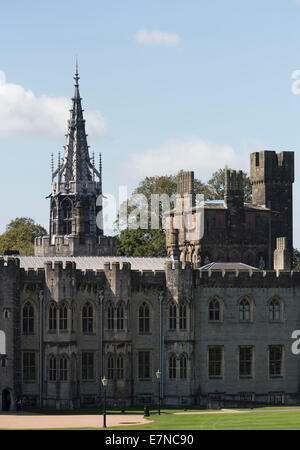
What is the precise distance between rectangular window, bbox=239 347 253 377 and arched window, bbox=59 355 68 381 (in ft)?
42.0

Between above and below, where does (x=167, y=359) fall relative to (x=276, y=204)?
below

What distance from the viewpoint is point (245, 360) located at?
299 feet

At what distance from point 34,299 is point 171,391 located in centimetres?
1180

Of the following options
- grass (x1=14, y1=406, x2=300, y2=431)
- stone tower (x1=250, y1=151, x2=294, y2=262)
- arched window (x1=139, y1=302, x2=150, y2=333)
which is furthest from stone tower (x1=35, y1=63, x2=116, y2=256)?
grass (x1=14, y1=406, x2=300, y2=431)

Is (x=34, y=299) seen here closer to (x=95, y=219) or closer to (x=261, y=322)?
(x=261, y=322)

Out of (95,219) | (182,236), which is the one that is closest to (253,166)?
(182,236)

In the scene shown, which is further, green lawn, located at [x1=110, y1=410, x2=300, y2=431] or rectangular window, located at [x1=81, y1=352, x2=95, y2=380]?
rectangular window, located at [x1=81, y1=352, x2=95, y2=380]

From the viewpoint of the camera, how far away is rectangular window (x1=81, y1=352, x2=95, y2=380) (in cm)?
8912

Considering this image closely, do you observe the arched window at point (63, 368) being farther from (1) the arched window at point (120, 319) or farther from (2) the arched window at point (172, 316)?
(2) the arched window at point (172, 316)

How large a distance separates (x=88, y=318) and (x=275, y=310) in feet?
44.9

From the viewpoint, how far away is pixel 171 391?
89562 mm

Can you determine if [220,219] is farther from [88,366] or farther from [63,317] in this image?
[63,317]

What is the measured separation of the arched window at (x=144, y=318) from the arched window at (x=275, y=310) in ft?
29.5

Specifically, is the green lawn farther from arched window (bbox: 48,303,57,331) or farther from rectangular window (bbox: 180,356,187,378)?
arched window (bbox: 48,303,57,331)
